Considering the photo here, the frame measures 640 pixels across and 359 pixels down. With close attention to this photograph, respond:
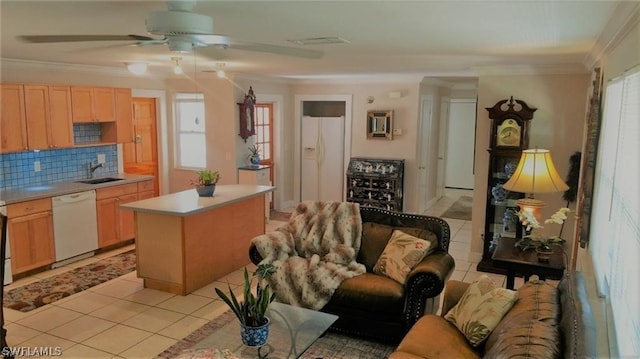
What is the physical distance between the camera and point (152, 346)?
360cm

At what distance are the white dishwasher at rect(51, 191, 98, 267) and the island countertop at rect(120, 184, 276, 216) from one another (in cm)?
92

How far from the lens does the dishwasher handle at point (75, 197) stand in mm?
5266

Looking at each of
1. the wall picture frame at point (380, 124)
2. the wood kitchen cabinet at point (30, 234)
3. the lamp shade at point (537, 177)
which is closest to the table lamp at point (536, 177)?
the lamp shade at point (537, 177)

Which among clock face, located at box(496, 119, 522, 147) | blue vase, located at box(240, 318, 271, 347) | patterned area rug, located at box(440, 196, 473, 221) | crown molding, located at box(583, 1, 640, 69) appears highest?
crown molding, located at box(583, 1, 640, 69)

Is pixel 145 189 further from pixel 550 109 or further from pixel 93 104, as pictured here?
pixel 550 109

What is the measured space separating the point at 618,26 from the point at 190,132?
20.9 feet

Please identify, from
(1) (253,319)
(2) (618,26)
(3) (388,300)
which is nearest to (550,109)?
(2) (618,26)

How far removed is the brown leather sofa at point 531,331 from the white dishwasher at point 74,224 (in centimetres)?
419

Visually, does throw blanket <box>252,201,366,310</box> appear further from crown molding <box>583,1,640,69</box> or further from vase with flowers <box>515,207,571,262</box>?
crown molding <box>583,1,640,69</box>

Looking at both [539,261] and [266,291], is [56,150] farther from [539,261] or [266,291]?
[539,261]

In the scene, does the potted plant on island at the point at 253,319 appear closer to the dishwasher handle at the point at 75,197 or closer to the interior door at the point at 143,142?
the dishwasher handle at the point at 75,197

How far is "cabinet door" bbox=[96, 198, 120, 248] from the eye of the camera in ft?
18.9

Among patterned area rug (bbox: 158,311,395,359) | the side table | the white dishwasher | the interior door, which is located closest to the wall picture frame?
the interior door

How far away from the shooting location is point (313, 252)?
4.22 meters
